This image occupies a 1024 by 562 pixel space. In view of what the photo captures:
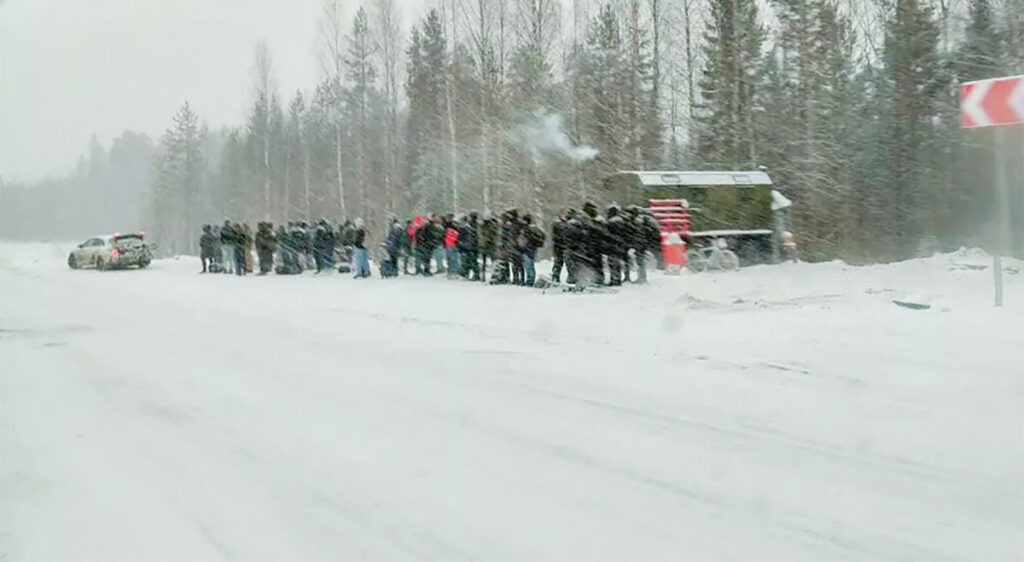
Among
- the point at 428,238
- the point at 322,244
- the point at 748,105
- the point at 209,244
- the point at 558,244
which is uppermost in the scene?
the point at 748,105

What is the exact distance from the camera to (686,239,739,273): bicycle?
20.5 meters

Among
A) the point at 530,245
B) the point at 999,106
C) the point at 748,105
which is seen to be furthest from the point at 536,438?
the point at 748,105

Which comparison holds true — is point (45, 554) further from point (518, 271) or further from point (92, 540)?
point (518, 271)

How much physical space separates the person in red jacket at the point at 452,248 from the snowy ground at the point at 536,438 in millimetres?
7262

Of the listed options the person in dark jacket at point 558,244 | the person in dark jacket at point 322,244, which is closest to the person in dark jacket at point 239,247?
the person in dark jacket at point 322,244

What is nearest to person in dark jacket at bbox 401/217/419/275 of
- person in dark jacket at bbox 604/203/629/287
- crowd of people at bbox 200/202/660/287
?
crowd of people at bbox 200/202/660/287

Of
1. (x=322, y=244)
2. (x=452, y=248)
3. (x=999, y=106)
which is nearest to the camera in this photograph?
(x=999, y=106)

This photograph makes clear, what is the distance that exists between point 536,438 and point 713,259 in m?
15.3

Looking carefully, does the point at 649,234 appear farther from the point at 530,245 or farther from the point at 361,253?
the point at 361,253

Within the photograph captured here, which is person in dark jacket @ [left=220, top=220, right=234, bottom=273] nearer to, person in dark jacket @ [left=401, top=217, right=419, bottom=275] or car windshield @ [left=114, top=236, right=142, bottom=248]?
car windshield @ [left=114, top=236, right=142, bottom=248]

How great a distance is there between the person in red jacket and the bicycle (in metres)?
5.60

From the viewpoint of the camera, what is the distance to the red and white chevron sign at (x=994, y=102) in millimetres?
9719

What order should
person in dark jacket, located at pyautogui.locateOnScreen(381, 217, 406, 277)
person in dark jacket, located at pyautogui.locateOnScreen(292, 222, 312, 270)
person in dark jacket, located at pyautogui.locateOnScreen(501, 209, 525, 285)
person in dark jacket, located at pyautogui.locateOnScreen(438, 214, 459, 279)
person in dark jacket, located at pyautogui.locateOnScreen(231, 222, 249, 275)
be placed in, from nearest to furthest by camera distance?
person in dark jacket, located at pyautogui.locateOnScreen(501, 209, 525, 285)
person in dark jacket, located at pyautogui.locateOnScreen(438, 214, 459, 279)
person in dark jacket, located at pyautogui.locateOnScreen(381, 217, 406, 277)
person in dark jacket, located at pyautogui.locateOnScreen(292, 222, 312, 270)
person in dark jacket, located at pyautogui.locateOnScreen(231, 222, 249, 275)

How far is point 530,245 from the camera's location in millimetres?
17406
